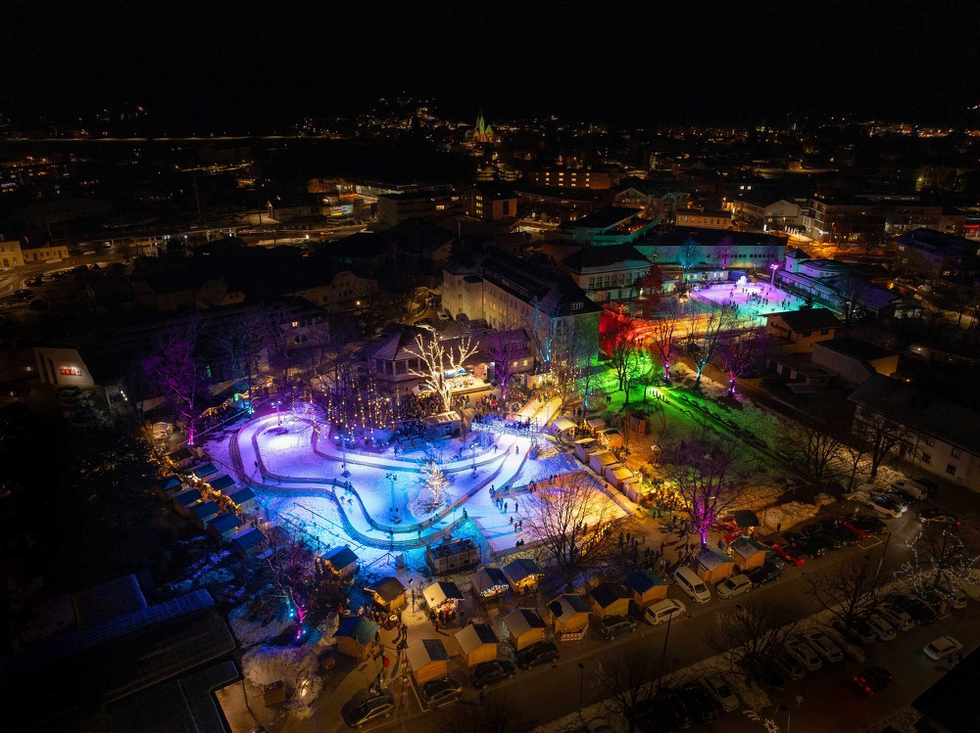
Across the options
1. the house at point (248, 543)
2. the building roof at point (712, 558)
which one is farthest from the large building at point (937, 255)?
the house at point (248, 543)

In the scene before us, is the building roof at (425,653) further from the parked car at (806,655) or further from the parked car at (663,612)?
the parked car at (806,655)

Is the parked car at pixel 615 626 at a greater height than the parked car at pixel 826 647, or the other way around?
the parked car at pixel 826 647

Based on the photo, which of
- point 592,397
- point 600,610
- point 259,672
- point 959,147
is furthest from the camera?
point 959,147

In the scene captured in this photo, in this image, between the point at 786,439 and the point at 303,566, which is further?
the point at 786,439

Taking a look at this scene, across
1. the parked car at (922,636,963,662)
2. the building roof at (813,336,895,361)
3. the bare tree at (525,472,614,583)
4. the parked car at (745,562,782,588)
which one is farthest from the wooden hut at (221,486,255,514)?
the building roof at (813,336,895,361)

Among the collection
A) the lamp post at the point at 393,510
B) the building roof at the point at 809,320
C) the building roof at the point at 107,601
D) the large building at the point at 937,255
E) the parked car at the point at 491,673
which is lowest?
the lamp post at the point at 393,510

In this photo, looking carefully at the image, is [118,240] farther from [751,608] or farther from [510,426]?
[751,608]

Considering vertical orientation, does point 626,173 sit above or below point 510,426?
above

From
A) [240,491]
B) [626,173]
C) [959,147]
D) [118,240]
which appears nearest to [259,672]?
[240,491]

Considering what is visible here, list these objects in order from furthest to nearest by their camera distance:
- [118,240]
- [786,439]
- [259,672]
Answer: [118,240], [786,439], [259,672]
